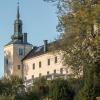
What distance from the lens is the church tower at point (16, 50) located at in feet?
411

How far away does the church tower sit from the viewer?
125 meters

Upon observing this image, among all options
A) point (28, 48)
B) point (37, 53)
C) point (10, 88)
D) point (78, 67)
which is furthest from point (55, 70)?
point (78, 67)

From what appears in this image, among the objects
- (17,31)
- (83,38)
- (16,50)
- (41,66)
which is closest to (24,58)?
(16,50)

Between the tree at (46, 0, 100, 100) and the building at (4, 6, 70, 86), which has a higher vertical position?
the building at (4, 6, 70, 86)

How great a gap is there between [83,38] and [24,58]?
86.8m

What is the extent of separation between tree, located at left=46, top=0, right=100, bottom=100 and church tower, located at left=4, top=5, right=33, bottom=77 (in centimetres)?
7753

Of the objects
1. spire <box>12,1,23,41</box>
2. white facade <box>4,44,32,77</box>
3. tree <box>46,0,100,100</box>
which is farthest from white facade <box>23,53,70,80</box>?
tree <box>46,0,100,100</box>

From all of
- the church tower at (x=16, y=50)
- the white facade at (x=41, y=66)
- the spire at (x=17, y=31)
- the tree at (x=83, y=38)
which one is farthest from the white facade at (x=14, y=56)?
the tree at (x=83, y=38)

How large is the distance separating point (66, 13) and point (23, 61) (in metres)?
86.3

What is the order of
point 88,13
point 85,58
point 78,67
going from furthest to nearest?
1. point 78,67
2. point 85,58
3. point 88,13

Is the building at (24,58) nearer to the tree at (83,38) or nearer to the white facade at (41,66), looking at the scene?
the white facade at (41,66)

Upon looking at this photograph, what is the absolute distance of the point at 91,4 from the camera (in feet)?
108

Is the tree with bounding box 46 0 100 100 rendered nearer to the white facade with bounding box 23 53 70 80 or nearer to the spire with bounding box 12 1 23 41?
the white facade with bounding box 23 53 70 80

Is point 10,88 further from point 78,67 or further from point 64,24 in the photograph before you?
point 64,24
